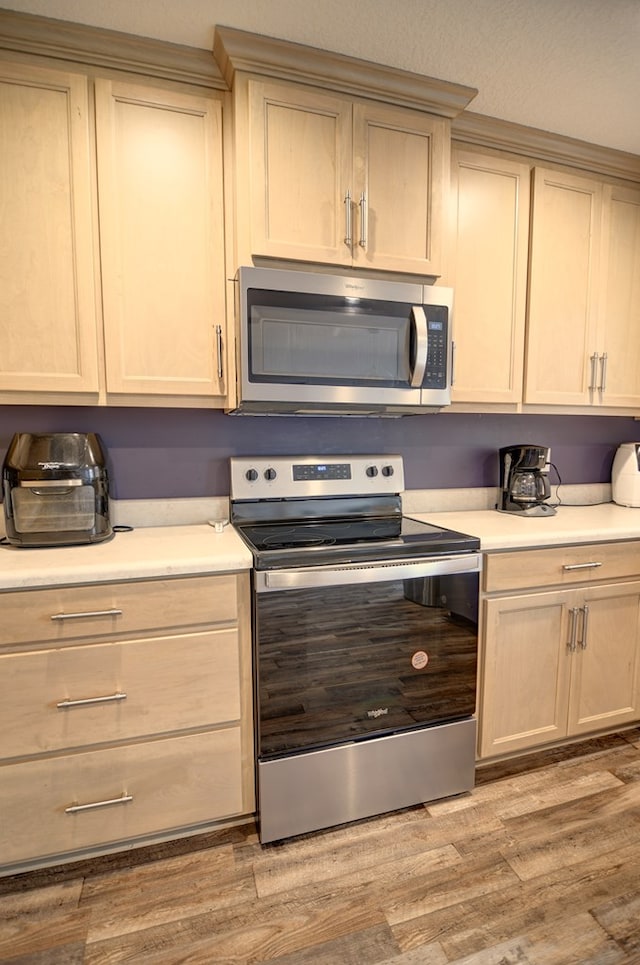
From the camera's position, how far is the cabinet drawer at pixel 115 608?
1272 millimetres

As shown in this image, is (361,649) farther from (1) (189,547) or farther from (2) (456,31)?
(2) (456,31)

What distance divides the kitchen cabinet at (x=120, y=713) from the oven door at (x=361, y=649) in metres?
0.11

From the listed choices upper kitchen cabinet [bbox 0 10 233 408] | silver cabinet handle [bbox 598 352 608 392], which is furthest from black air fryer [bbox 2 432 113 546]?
silver cabinet handle [bbox 598 352 608 392]

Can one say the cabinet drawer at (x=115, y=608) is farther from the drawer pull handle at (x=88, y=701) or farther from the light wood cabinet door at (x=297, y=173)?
the light wood cabinet door at (x=297, y=173)

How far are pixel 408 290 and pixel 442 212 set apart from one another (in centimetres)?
34

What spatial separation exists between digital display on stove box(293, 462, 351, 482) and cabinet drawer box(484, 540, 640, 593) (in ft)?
2.16

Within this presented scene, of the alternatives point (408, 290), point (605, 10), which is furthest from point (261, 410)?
point (605, 10)

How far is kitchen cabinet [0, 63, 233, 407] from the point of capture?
1.45m

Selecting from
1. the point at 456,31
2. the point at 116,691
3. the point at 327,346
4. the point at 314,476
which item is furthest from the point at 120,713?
the point at 456,31

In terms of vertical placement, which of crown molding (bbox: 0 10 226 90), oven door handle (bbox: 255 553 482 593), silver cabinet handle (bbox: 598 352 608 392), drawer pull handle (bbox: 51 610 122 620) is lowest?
drawer pull handle (bbox: 51 610 122 620)

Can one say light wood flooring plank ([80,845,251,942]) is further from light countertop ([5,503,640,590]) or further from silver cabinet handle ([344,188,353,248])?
silver cabinet handle ([344,188,353,248])

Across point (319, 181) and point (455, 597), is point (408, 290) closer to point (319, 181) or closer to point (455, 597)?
point (319, 181)

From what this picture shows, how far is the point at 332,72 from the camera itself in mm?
1565

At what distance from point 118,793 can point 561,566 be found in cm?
165
